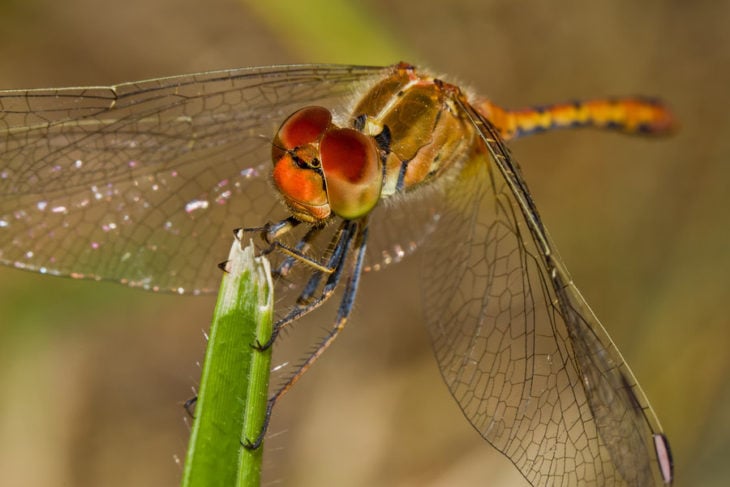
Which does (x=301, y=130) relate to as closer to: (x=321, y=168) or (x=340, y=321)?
(x=321, y=168)

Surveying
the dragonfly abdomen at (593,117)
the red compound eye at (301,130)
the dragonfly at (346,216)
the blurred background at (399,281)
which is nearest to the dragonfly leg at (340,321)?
the dragonfly at (346,216)

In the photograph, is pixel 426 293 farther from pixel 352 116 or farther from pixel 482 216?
pixel 352 116

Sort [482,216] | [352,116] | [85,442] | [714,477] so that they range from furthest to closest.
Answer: [85,442]
[714,477]
[482,216]
[352,116]

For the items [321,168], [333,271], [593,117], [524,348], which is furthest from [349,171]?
[593,117]

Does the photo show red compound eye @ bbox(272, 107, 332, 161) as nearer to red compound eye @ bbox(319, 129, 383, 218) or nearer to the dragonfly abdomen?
red compound eye @ bbox(319, 129, 383, 218)

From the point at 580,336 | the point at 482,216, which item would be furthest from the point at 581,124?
the point at 580,336

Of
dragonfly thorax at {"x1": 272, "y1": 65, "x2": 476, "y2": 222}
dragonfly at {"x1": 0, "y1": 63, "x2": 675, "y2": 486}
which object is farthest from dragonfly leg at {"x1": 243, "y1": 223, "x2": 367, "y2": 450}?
dragonfly thorax at {"x1": 272, "y1": 65, "x2": 476, "y2": 222}
